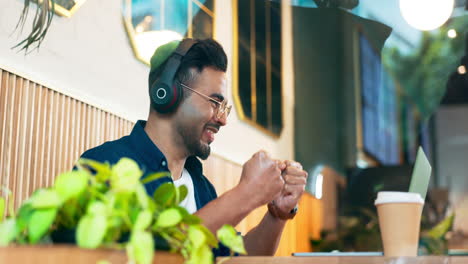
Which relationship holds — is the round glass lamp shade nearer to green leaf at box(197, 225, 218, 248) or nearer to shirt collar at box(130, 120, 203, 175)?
shirt collar at box(130, 120, 203, 175)

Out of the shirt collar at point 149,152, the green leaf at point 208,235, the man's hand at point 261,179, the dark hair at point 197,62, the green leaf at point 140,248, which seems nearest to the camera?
the green leaf at point 140,248

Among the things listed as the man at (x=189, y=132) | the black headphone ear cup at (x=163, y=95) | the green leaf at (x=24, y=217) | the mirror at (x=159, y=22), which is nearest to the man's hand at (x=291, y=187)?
the man at (x=189, y=132)

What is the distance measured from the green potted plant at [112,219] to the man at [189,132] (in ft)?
1.82

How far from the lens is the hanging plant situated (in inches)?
58.4

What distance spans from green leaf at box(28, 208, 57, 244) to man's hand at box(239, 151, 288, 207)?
472 millimetres

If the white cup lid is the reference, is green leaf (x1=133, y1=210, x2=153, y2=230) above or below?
above

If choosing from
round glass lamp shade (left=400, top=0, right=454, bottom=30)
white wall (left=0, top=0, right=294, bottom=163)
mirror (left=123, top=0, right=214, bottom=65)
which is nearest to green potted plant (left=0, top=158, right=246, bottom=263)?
white wall (left=0, top=0, right=294, bottom=163)

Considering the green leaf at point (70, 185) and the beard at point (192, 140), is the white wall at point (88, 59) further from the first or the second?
the green leaf at point (70, 185)

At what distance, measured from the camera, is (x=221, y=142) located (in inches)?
103

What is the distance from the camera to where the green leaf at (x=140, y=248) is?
0.50 m

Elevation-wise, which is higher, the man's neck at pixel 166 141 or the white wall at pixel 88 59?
the white wall at pixel 88 59

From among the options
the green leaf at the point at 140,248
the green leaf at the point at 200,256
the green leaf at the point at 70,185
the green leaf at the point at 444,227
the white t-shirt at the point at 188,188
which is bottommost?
the green leaf at the point at 444,227

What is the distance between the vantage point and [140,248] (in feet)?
1.65

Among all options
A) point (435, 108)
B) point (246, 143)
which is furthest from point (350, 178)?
point (246, 143)
